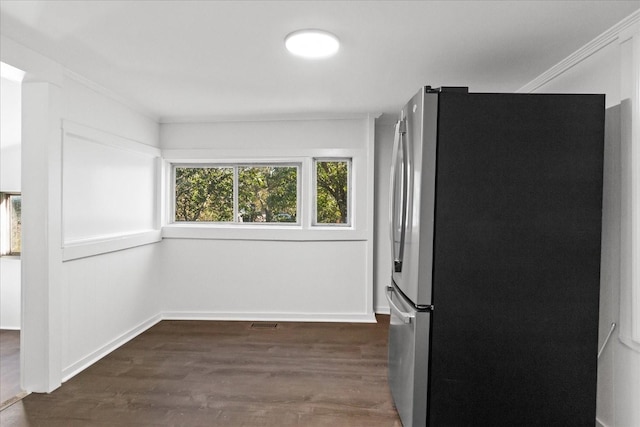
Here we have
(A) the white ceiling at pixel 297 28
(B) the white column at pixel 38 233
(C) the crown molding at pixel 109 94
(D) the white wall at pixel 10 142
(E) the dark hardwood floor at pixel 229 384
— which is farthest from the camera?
(D) the white wall at pixel 10 142

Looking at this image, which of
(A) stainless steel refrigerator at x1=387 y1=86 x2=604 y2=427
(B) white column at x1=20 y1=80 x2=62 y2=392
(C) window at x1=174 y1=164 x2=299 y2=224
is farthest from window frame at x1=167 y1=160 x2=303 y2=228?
(A) stainless steel refrigerator at x1=387 y1=86 x2=604 y2=427

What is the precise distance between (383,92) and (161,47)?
1801 mm

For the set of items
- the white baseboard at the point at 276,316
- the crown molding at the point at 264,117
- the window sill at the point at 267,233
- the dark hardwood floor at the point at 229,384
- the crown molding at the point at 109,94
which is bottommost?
the dark hardwood floor at the point at 229,384

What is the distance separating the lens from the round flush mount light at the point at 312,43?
220cm

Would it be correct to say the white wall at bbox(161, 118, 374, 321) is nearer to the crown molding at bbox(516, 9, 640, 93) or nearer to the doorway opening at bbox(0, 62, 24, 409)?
the doorway opening at bbox(0, 62, 24, 409)

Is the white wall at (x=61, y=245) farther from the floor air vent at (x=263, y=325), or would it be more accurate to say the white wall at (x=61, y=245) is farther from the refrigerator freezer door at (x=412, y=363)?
the refrigerator freezer door at (x=412, y=363)

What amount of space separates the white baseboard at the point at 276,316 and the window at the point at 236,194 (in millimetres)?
1070

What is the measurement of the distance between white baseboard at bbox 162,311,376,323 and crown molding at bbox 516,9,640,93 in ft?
9.17

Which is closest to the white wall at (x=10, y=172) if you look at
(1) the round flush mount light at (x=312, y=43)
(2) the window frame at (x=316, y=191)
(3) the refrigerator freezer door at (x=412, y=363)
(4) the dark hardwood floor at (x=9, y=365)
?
(4) the dark hardwood floor at (x=9, y=365)

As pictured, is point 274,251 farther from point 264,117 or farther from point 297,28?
point 297,28

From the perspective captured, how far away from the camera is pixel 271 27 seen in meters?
2.15

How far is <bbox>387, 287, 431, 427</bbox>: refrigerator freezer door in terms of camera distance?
2.00 metres

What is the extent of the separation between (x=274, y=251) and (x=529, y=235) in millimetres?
3003

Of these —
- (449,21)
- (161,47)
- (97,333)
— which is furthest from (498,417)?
(97,333)
